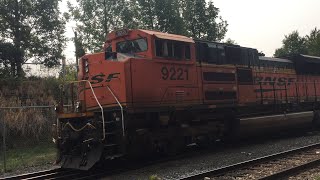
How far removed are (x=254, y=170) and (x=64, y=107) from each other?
224 inches

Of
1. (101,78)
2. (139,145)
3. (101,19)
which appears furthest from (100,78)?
(101,19)

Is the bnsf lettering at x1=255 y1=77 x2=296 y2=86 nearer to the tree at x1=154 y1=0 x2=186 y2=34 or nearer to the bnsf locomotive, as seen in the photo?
the bnsf locomotive

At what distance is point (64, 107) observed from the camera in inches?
451

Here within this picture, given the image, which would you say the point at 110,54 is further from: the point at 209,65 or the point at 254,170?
the point at 254,170

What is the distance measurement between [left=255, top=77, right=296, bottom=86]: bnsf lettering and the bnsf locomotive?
239mm

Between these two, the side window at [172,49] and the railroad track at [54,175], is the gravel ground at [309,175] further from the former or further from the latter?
the railroad track at [54,175]

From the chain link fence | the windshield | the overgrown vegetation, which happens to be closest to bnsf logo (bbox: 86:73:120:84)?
the windshield

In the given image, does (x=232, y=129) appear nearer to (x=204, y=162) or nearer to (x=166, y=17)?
(x=204, y=162)

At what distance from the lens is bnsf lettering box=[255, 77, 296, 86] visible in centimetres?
1537

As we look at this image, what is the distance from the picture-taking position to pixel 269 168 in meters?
9.45

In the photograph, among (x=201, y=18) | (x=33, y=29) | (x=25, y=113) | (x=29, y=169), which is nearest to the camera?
(x=29, y=169)

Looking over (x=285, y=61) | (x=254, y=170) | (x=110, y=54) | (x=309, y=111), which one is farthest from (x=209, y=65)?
(x=309, y=111)

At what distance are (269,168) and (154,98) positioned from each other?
11.8 feet

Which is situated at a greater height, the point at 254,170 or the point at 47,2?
the point at 47,2
